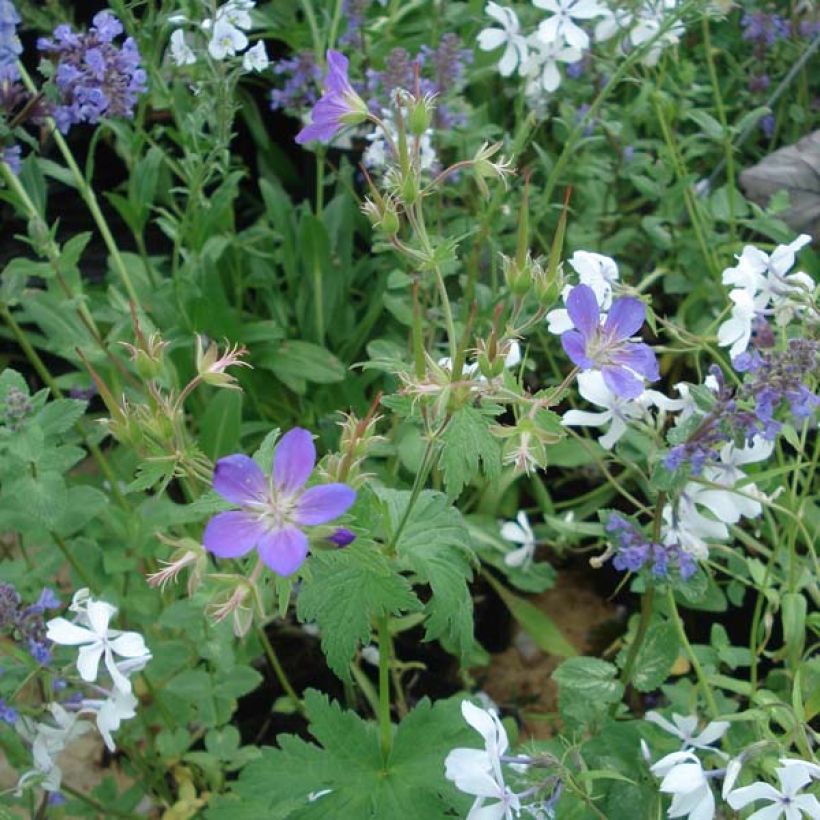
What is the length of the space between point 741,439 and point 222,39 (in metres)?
0.96

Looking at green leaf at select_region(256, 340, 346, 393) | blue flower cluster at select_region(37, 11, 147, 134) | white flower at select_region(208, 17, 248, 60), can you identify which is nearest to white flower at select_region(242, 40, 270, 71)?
white flower at select_region(208, 17, 248, 60)

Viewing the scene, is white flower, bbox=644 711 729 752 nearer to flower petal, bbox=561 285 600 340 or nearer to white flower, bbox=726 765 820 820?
white flower, bbox=726 765 820 820

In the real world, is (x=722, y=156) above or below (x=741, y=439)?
below

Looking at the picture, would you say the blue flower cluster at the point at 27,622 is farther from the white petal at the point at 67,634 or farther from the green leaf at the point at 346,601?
A: the green leaf at the point at 346,601

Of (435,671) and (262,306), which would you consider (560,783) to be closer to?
(435,671)

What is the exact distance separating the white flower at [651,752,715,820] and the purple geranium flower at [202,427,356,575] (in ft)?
1.50

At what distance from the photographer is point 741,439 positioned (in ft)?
3.42

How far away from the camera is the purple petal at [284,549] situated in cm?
76

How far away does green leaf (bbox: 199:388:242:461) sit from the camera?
1.66 metres

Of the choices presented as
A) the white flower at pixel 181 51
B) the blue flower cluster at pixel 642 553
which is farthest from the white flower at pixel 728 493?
the white flower at pixel 181 51

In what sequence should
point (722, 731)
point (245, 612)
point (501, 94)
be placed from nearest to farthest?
point (245, 612), point (722, 731), point (501, 94)

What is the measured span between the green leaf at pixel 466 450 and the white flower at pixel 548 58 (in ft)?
3.57

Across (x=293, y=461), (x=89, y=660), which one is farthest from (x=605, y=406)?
(x=89, y=660)

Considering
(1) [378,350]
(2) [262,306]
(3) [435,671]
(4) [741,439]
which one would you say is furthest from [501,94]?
(4) [741,439]
